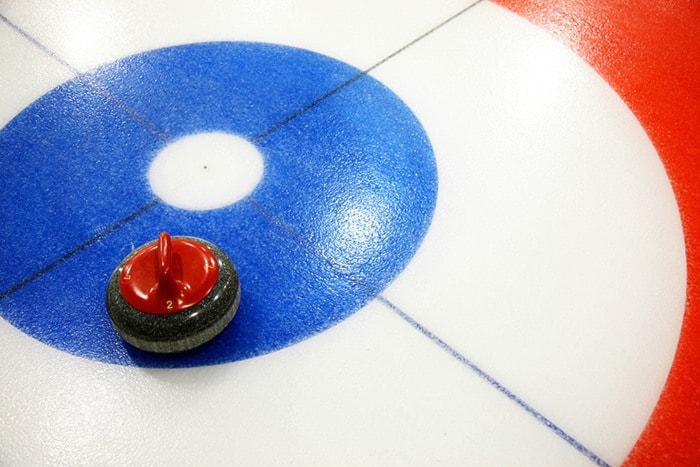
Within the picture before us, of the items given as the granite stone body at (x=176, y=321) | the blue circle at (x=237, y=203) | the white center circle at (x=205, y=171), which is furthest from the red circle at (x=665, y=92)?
the white center circle at (x=205, y=171)

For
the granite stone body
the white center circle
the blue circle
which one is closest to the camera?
the granite stone body

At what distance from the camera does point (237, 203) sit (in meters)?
2.18

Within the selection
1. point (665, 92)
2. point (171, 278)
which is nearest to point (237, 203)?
point (171, 278)

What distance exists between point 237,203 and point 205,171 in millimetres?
195

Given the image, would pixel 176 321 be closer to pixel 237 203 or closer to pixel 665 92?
pixel 237 203

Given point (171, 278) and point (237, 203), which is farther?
point (237, 203)

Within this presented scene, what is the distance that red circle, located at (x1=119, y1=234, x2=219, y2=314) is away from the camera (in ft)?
5.41

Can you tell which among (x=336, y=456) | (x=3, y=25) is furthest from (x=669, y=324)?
(x=3, y=25)

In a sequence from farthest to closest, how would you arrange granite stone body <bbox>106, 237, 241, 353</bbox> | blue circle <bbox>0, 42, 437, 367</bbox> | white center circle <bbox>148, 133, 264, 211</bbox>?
white center circle <bbox>148, 133, 264, 211</bbox> → blue circle <bbox>0, 42, 437, 367</bbox> → granite stone body <bbox>106, 237, 241, 353</bbox>

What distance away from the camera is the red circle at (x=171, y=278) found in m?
1.65

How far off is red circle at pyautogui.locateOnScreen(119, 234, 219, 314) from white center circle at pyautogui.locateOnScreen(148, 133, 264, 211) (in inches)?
16.4

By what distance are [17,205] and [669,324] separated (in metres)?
2.10

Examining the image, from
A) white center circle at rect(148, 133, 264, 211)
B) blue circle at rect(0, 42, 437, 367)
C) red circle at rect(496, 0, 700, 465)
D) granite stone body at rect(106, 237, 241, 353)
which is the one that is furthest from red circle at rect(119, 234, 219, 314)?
red circle at rect(496, 0, 700, 465)

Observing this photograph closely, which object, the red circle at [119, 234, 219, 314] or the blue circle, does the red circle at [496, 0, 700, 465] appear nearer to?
the blue circle
